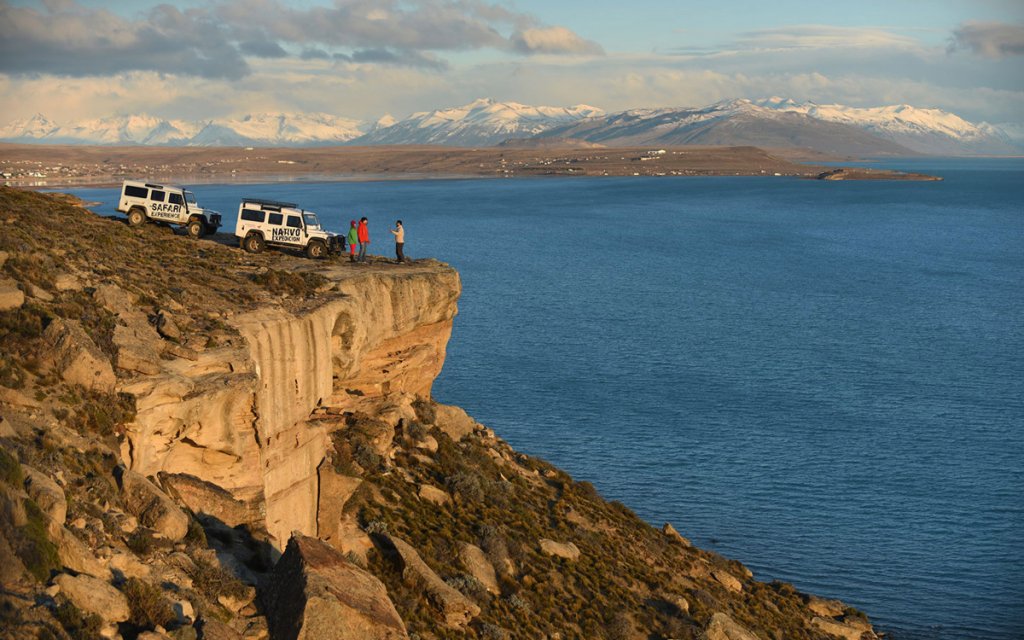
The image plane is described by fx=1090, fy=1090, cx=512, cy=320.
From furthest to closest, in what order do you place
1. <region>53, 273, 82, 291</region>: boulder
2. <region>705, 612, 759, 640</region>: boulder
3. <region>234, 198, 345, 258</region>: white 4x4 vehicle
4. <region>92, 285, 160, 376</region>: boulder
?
<region>234, 198, 345, 258</region>: white 4x4 vehicle → <region>705, 612, 759, 640</region>: boulder → <region>53, 273, 82, 291</region>: boulder → <region>92, 285, 160, 376</region>: boulder

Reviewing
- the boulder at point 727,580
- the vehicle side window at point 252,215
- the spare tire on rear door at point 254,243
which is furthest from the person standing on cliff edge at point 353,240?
the boulder at point 727,580

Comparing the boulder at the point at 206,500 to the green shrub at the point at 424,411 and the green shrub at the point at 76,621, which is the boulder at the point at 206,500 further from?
the green shrub at the point at 424,411

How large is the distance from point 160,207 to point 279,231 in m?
4.85

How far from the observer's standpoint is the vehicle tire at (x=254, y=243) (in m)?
35.4

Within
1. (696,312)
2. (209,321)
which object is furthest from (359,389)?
(696,312)

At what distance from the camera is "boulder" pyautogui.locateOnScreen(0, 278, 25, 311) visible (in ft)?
60.9

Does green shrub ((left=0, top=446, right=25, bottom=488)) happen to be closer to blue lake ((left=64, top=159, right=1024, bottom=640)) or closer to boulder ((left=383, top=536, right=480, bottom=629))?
boulder ((left=383, top=536, right=480, bottom=629))

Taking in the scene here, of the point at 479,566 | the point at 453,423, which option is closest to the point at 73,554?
the point at 479,566

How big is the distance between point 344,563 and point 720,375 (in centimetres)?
4500

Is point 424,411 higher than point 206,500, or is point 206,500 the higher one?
point 206,500

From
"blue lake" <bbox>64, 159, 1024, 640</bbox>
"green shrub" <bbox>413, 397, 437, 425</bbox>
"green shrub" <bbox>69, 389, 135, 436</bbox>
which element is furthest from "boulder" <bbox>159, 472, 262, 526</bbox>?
"blue lake" <bbox>64, 159, 1024, 640</bbox>

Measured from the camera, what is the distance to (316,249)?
35938 mm

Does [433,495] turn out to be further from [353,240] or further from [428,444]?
[353,240]

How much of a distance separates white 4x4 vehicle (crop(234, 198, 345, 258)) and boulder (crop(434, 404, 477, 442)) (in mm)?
6777
